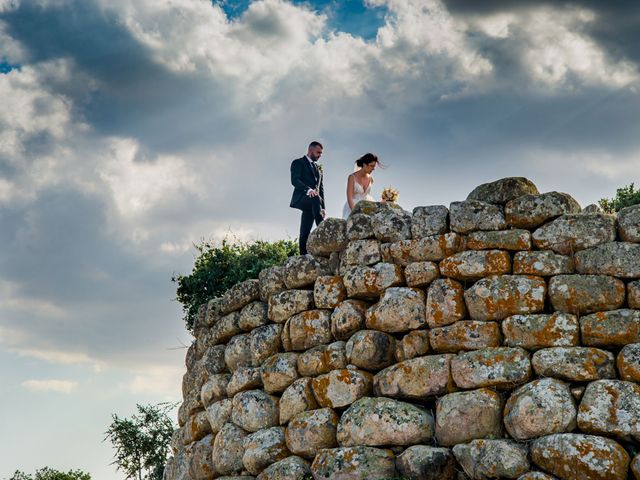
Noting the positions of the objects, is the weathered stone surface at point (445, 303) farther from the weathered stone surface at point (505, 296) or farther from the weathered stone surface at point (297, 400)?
the weathered stone surface at point (297, 400)

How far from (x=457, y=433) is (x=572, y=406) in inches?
49.7

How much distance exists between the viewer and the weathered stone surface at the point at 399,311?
9273 mm

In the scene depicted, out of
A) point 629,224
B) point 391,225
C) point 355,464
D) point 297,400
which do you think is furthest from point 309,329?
point 629,224

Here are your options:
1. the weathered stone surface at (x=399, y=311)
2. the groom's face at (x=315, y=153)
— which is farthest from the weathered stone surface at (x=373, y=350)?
the groom's face at (x=315, y=153)

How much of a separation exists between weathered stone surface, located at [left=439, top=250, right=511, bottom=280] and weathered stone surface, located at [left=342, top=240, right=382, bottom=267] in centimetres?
99

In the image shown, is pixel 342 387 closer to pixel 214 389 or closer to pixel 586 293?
pixel 214 389

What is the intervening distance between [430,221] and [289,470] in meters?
3.47

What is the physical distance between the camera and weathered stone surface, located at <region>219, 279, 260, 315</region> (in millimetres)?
11203

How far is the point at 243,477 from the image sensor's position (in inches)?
385

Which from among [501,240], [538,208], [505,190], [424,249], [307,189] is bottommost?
[501,240]

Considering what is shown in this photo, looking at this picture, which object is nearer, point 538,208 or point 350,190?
point 538,208

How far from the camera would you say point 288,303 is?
10.5 m

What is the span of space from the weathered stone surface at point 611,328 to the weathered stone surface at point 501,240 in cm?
116

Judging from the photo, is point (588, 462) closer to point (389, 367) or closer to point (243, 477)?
point (389, 367)
